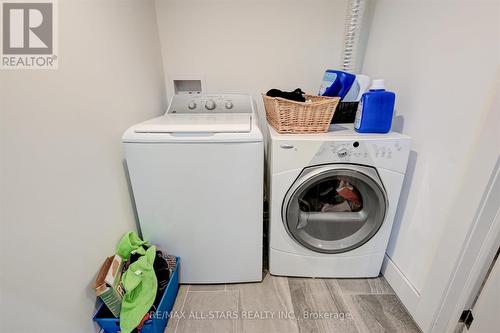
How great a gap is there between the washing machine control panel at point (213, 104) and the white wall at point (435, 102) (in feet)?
2.82

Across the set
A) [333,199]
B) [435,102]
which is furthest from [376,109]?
[333,199]

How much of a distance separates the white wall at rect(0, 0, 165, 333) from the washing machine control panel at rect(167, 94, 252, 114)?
34 centimetres

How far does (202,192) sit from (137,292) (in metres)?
0.50

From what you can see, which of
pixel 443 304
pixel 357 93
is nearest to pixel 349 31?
pixel 357 93

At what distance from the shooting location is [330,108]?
1.02m

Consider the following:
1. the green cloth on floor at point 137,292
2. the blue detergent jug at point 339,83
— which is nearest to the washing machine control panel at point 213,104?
the blue detergent jug at point 339,83

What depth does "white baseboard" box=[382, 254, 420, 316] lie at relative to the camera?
1.04 meters

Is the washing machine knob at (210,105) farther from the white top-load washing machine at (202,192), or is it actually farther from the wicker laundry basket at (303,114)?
the wicker laundry basket at (303,114)

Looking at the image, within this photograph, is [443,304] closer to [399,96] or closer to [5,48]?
[399,96]

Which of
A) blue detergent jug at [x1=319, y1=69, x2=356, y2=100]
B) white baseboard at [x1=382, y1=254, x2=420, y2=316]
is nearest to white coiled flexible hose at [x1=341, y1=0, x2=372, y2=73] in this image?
blue detergent jug at [x1=319, y1=69, x2=356, y2=100]

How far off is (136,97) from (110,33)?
0.31 meters

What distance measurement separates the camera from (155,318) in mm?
927

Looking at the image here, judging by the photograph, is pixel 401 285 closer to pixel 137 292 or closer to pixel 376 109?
pixel 376 109

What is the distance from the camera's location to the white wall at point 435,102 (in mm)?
739
